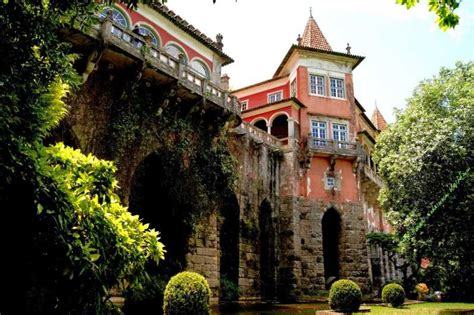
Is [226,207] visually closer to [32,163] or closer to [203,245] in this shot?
[203,245]

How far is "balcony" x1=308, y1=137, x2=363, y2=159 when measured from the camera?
2739 centimetres

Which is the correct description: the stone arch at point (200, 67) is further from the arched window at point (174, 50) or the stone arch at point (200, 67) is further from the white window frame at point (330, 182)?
the white window frame at point (330, 182)

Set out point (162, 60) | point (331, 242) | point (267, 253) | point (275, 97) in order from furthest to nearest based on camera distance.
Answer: point (275, 97)
point (331, 242)
point (267, 253)
point (162, 60)

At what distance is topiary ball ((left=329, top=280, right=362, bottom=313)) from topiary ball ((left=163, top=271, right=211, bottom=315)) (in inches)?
226

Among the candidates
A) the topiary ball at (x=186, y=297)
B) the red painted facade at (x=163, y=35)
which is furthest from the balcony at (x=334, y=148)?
the topiary ball at (x=186, y=297)

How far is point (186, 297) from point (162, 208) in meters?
7.42

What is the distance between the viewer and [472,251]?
19.4 metres

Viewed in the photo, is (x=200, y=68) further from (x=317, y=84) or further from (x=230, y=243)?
(x=317, y=84)

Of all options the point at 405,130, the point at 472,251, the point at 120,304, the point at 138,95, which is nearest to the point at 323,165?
the point at 405,130

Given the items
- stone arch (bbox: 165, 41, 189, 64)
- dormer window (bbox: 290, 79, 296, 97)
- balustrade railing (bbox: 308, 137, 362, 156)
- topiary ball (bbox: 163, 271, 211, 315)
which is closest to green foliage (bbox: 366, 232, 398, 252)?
balustrade railing (bbox: 308, 137, 362, 156)

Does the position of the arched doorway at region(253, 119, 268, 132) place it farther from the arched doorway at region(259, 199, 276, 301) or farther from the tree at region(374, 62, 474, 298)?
the tree at region(374, 62, 474, 298)

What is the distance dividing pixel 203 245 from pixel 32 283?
44.9 ft

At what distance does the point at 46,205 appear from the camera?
4.30 m

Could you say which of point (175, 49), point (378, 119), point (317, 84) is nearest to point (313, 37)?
point (317, 84)
